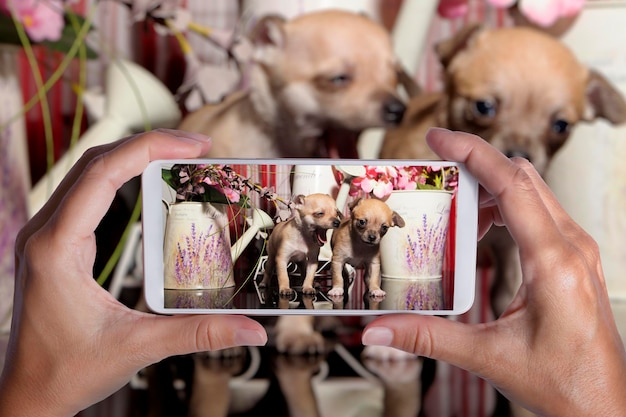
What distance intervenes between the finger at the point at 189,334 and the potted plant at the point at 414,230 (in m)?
0.15

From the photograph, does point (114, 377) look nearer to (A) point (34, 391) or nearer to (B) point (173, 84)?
(A) point (34, 391)

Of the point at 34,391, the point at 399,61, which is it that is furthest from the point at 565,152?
the point at 34,391

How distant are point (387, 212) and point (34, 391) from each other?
14.8 inches

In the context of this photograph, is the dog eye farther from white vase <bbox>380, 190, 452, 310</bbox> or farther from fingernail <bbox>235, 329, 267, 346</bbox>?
fingernail <bbox>235, 329, 267, 346</bbox>

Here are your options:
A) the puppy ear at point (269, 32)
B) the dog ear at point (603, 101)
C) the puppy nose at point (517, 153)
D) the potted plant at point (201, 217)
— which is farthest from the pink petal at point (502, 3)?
the potted plant at point (201, 217)

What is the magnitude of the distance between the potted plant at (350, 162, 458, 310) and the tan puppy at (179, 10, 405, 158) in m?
0.55

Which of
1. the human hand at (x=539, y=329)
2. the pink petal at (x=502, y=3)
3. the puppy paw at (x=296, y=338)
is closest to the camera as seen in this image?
the human hand at (x=539, y=329)

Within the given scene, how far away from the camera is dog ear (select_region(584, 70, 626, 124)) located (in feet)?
3.85

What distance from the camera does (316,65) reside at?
44.6 inches

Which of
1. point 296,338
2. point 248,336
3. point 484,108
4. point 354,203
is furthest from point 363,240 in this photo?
point 484,108

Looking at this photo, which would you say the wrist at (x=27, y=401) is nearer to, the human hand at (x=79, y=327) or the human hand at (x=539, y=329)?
the human hand at (x=79, y=327)

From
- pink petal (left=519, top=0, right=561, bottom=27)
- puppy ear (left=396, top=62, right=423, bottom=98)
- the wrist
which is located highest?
pink petal (left=519, top=0, right=561, bottom=27)

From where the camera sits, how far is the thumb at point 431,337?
560 mm

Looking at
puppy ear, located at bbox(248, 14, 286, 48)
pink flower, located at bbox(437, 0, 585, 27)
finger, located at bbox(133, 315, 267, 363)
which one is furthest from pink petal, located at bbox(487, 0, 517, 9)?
finger, located at bbox(133, 315, 267, 363)
